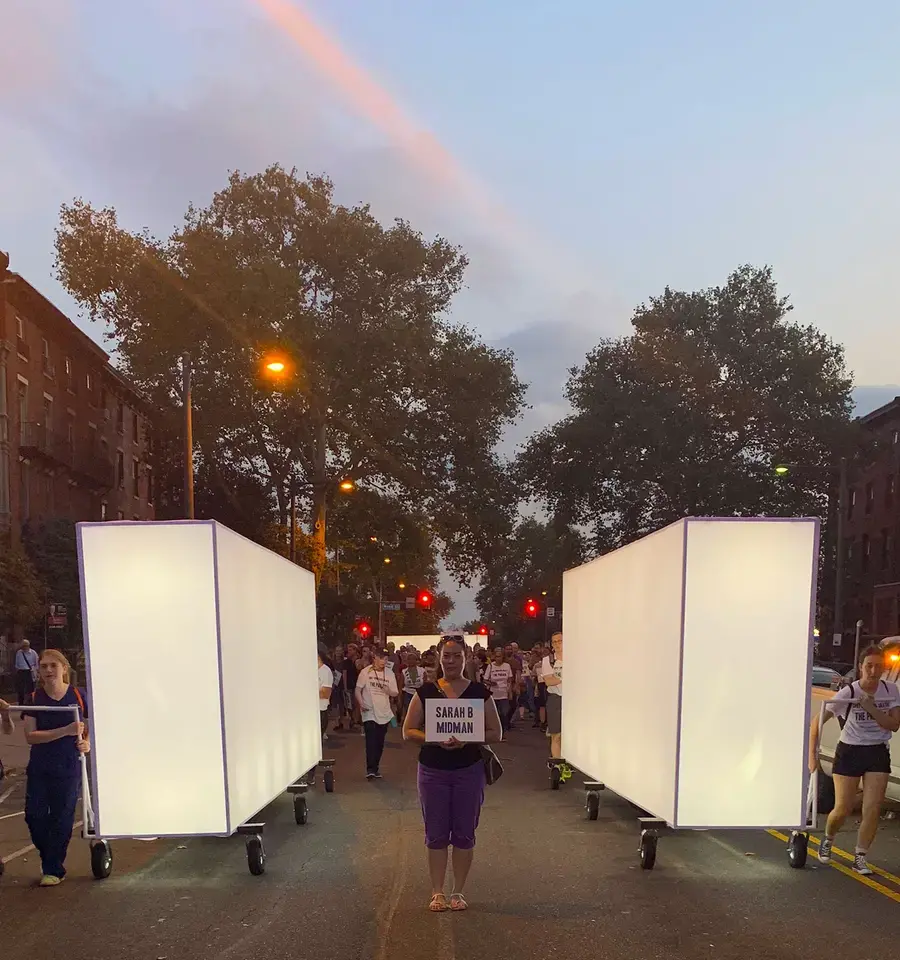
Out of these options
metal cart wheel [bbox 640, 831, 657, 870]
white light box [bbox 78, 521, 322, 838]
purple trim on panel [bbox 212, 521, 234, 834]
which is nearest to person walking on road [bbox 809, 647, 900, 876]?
metal cart wheel [bbox 640, 831, 657, 870]

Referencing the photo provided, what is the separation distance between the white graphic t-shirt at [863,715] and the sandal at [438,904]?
11.2ft

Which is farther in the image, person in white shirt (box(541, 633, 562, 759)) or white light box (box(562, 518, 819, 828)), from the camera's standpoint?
person in white shirt (box(541, 633, 562, 759))

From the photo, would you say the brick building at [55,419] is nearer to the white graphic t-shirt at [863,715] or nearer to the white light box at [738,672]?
the white light box at [738,672]

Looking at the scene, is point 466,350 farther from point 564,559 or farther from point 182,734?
point 182,734

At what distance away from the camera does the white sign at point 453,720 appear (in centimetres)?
721

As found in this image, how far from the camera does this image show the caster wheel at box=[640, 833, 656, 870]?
8.70 metres

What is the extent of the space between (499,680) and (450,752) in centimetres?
1363

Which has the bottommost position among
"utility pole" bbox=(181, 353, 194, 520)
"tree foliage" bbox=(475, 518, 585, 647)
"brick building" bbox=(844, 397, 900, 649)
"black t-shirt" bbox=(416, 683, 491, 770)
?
"tree foliage" bbox=(475, 518, 585, 647)

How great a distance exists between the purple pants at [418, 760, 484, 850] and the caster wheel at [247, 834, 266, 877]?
182 cm

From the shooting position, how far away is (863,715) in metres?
8.58

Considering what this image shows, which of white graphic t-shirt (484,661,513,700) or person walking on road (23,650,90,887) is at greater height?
person walking on road (23,650,90,887)

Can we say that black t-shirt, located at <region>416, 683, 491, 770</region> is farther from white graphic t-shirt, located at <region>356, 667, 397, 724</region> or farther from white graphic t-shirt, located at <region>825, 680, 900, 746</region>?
white graphic t-shirt, located at <region>356, 667, 397, 724</region>

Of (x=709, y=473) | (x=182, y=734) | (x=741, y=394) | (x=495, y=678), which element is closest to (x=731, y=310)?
(x=741, y=394)

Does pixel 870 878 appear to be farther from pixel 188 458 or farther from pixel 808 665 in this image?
pixel 188 458
